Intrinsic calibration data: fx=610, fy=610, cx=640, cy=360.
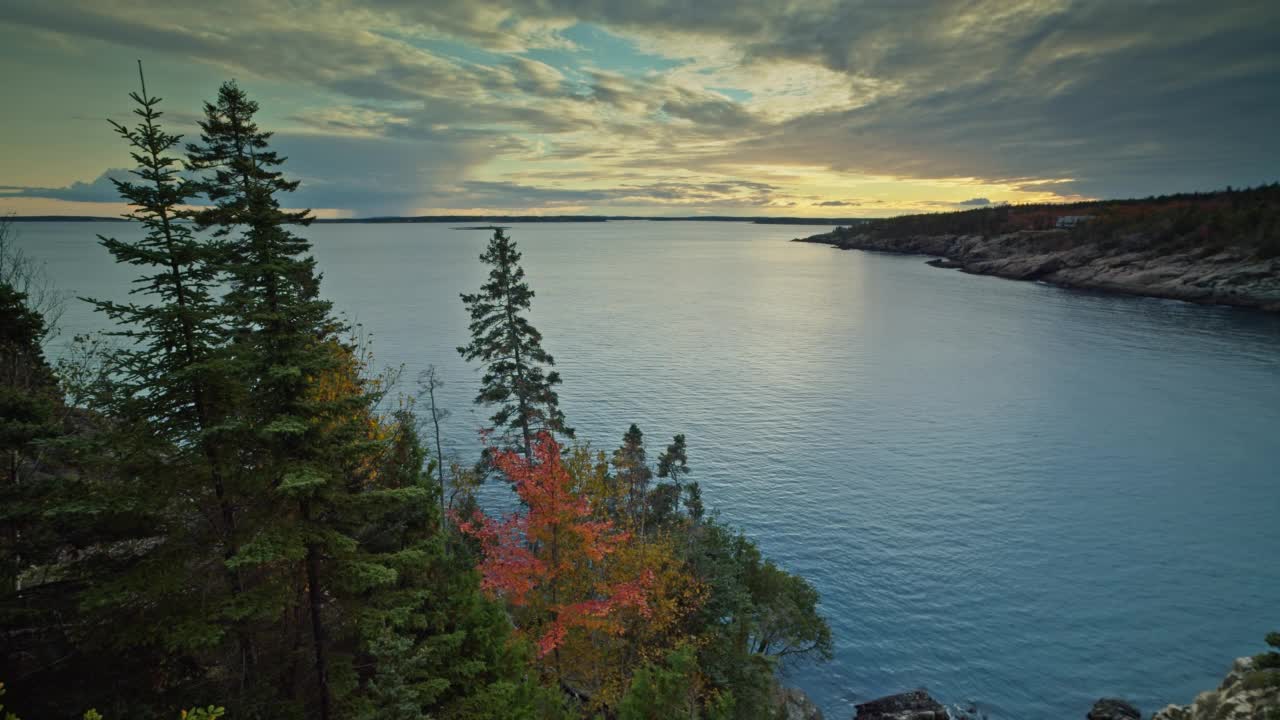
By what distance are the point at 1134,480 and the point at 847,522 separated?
2641 cm

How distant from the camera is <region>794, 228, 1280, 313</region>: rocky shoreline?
11656 cm

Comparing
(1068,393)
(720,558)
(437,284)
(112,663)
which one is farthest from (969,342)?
(437,284)

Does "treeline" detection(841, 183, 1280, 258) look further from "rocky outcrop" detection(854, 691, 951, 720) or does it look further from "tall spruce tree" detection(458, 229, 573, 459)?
"tall spruce tree" detection(458, 229, 573, 459)

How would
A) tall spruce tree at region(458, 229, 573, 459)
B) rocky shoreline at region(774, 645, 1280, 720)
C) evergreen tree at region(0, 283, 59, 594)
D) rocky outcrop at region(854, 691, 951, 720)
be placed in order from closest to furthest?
1. evergreen tree at region(0, 283, 59, 594)
2. rocky shoreline at region(774, 645, 1280, 720)
3. rocky outcrop at region(854, 691, 951, 720)
4. tall spruce tree at region(458, 229, 573, 459)

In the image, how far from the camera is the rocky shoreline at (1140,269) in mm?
116562

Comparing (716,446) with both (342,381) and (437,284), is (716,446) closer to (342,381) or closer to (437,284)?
(342,381)

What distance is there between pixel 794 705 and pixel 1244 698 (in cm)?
1571

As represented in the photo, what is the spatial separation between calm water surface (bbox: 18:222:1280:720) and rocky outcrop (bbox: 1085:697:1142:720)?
790mm

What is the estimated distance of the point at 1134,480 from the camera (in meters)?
50.4

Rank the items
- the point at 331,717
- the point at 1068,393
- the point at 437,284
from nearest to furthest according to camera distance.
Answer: the point at 331,717
the point at 1068,393
the point at 437,284

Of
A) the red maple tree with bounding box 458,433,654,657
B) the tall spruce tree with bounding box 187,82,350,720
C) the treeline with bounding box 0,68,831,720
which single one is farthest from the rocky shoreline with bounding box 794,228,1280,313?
the tall spruce tree with bounding box 187,82,350,720

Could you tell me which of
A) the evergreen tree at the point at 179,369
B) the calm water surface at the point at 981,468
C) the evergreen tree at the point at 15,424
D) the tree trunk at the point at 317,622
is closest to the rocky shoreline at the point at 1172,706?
the calm water surface at the point at 981,468

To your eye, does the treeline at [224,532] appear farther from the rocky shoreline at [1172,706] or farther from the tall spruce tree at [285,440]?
the rocky shoreline at [1172,706]

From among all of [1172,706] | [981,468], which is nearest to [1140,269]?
[981,468]
